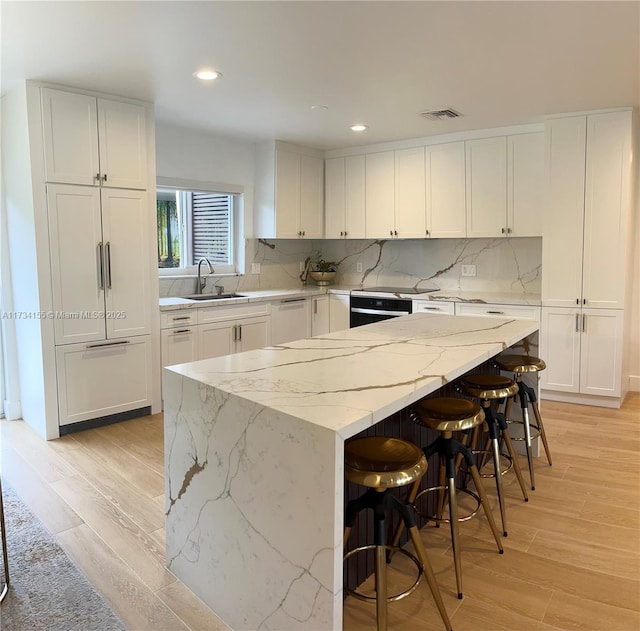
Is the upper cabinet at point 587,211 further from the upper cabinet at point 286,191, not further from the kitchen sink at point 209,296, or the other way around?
the kitchen sink at point 209,296

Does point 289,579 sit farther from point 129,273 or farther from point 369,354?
point 129,273

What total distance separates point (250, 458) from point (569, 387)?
3.59 m

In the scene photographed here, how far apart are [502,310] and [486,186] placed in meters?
1.15

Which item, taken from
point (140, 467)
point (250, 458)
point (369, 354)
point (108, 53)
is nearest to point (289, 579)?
point (250, 458)

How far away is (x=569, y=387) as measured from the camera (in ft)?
14.6

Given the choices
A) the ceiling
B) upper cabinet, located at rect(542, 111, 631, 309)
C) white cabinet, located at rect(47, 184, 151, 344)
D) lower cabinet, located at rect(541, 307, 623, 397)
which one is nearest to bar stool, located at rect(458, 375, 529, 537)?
the ceiling

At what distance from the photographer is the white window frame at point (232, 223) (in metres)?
4.86

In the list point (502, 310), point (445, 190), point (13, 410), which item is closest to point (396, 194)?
point (445, 190)

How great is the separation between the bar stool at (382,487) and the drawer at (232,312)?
2.80 m

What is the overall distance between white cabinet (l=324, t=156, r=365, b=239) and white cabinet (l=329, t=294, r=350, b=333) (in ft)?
2.24

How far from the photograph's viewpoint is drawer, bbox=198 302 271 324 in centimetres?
446

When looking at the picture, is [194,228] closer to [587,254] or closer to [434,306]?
[434,306]

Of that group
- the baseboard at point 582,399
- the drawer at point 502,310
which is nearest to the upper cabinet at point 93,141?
the drawer at point 502,310

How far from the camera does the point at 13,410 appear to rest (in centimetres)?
409
